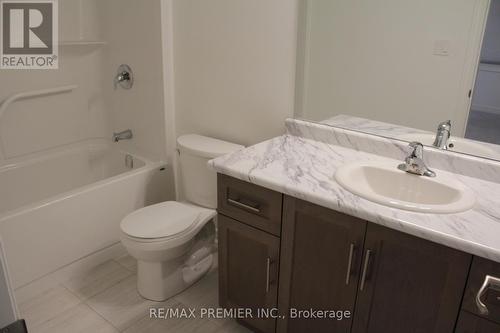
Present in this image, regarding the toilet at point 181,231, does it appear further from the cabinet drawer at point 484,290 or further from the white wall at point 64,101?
the cabinet drawer at point 484,290

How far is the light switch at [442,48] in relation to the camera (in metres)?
1.57

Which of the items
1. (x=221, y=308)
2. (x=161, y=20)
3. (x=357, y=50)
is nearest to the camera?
(x=357, y=50)

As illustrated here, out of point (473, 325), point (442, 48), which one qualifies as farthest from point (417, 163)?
point (473, 325)

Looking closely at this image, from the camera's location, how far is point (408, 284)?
1.27 metres

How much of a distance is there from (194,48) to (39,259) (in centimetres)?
136

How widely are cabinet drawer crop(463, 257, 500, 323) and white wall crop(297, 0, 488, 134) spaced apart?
66cm

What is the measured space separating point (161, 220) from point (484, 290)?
4.65ft

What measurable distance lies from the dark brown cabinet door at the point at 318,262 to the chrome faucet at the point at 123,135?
157cm

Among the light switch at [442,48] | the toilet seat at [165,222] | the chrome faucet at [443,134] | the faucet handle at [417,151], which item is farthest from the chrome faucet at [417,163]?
the toilet seat at [165,222]

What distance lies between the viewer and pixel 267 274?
1.64 metres

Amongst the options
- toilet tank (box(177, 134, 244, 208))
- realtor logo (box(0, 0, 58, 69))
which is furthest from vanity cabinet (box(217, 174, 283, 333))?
realtor logo (box(0, 0, 58, 69))

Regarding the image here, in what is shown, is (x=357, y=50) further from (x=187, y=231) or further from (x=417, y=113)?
(x=187, y=231)

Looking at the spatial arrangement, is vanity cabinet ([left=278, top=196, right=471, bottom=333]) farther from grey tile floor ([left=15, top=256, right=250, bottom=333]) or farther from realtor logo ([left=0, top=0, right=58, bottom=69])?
realtor logo ([left=0, top=0, right=58, bottom=69])

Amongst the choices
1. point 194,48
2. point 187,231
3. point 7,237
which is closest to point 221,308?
point 187,231
